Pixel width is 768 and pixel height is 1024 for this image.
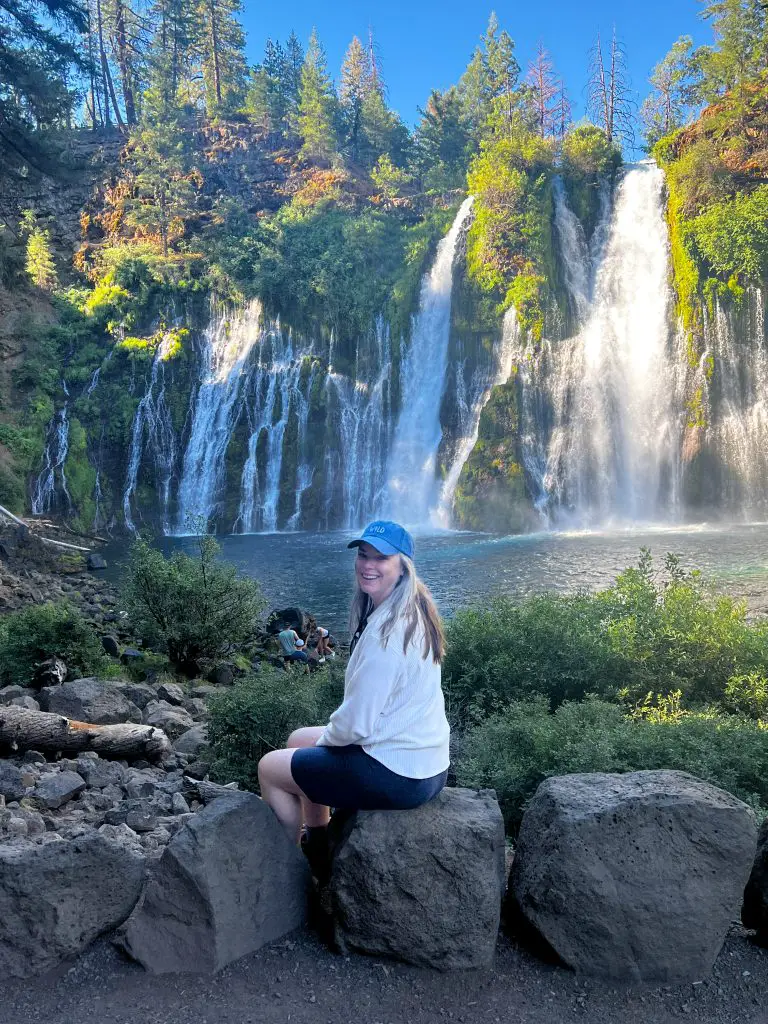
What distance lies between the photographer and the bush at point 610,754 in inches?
171

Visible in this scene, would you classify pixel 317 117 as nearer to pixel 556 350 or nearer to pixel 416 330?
pixel 416 330

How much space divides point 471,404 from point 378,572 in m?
28.5

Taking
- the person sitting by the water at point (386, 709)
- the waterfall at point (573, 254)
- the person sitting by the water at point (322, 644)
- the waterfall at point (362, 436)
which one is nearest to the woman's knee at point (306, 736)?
the person sitting by the water at point (386, 709)

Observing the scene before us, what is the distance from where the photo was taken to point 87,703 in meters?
7.03

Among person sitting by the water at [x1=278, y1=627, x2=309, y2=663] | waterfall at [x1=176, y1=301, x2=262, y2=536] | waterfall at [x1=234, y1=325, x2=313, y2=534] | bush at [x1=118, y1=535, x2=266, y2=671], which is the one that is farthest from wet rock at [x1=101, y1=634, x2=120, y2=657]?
waterfall at [x1=234, y1=325, x2=313, y2=534]

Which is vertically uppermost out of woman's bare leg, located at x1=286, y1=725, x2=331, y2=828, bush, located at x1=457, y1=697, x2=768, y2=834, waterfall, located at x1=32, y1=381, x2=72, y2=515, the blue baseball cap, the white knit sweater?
waterfall, located at x1=32, y1=381, x2=72, y2=515

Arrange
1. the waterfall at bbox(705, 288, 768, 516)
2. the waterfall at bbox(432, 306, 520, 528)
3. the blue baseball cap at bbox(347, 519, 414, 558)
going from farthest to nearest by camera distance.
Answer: the waterfall at bbox(432, 306, 520, 528) < the waterfall at bbox(705, 288, 768, 516) < the blue baseball cap at bbox(347, 519, 414, 558)

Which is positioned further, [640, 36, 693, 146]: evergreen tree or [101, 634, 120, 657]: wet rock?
[640, 36, 693, 146]: evergreen tree

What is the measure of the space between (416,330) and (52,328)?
1721cm

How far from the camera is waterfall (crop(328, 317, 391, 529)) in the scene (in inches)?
1219

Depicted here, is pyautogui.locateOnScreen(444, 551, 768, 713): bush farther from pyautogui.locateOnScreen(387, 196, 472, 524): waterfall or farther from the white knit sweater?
pyautogui.locateOnScreen(387, 196, 472, 524): waterfall

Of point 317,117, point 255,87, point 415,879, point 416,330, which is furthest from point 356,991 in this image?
point 255,87

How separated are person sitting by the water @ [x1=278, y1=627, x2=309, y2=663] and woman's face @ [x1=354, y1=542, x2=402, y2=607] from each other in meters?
9.35

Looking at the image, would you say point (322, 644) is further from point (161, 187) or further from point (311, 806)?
point (161, 187)
